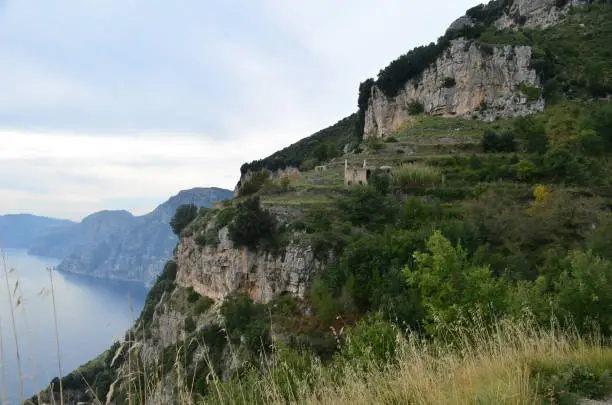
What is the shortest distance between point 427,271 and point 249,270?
12.4 m

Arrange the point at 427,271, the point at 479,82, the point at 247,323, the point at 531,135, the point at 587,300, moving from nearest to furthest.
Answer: the point at 587,300 → the point at 427,271 → the point at 247,323 → the point at 531,135 → the point at 479,82

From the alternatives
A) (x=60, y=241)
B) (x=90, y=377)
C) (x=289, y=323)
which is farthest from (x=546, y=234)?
(x=60, y=241)

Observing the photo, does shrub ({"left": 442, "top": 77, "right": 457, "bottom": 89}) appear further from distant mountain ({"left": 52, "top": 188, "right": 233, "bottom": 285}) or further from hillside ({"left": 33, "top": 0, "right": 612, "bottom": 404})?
distant mountain ({"left": 52, "top": 188, "right": 233, "bottom": 285})

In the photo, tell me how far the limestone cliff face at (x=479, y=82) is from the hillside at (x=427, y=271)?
0.62ft

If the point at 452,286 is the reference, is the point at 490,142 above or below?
above

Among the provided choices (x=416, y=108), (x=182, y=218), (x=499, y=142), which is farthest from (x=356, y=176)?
(x=182, y=218)

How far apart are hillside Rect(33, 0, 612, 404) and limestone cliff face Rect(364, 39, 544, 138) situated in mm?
190

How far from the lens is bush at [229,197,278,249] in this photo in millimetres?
19922

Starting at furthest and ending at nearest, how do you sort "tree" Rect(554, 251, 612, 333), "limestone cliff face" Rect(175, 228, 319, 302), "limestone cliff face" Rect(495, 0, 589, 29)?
"limestone cliff face" Rect(495, 0, 589, 29)
"limestone cliff face" Rect(175, 228, 319, 302)
"tree" Rect(554, 251, 612, 333)

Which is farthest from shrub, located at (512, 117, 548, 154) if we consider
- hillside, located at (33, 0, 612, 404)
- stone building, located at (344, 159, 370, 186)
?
stone building, located at (344, 159, 370, 186)

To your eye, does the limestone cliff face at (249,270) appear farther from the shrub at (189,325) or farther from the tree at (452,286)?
the tree at (452,286)

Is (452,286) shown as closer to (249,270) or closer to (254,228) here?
(254,228)

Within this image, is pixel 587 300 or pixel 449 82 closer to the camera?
pixel 587 300

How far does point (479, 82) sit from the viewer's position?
39500 millimetres
